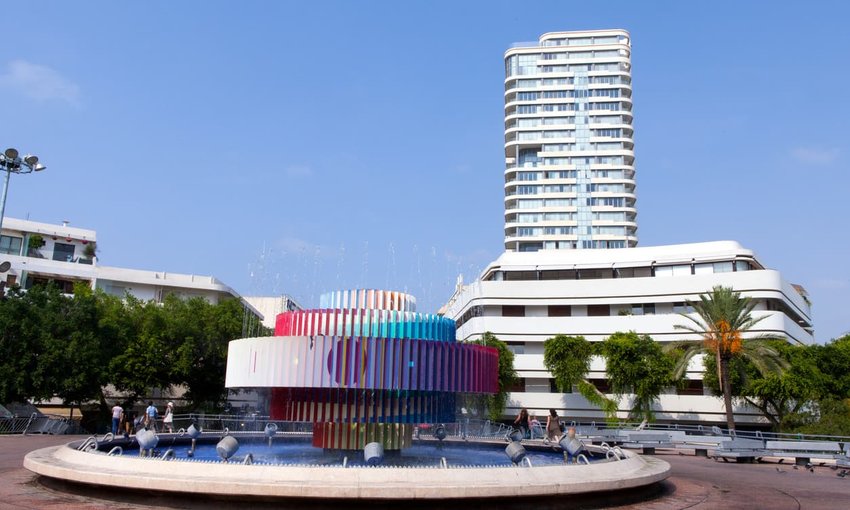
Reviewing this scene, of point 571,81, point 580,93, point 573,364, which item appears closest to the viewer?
point 573,364

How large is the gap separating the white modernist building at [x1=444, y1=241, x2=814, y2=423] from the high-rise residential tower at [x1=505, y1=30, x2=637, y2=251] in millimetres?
29878

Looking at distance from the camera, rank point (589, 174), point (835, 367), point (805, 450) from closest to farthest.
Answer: point (805, 450) → point (835, 367) → point (589, 174)

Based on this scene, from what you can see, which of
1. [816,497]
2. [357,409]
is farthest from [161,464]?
[816,497]

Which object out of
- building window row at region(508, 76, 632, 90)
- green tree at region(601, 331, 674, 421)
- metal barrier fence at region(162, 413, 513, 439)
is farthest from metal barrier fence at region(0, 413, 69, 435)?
building window row at region(508, 76, 632, 90)

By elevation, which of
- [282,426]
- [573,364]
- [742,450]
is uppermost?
[573,364]

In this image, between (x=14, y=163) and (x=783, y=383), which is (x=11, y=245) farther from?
(x=783, y=383)

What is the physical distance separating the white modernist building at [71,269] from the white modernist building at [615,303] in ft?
80.1

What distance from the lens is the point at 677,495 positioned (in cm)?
1409

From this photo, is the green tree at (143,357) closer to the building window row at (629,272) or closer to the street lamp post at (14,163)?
the street lamp post at (14,163)

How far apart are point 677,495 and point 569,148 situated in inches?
3248

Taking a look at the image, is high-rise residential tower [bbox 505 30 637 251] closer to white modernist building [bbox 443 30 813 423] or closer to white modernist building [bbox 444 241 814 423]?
white modernist building [bbox 443 30 813 423]

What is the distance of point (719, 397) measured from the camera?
159ft

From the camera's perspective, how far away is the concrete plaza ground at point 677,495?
11.0 metres

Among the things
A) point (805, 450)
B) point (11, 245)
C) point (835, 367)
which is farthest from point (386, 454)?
point (11, 245)
